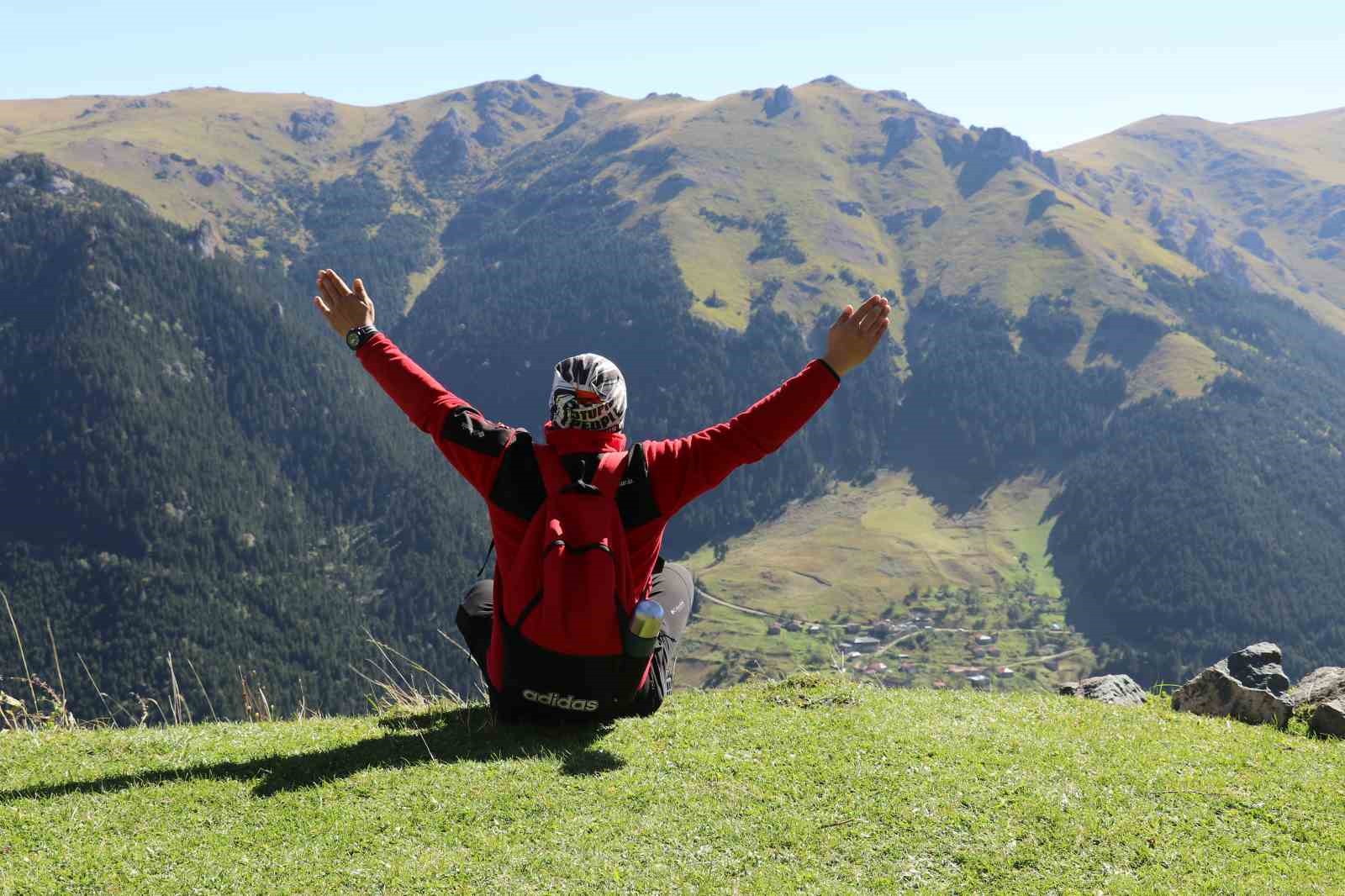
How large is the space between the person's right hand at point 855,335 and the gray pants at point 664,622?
269cm

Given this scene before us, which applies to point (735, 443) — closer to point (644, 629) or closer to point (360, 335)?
point (644, 629)

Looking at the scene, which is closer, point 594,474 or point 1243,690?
point 594,474

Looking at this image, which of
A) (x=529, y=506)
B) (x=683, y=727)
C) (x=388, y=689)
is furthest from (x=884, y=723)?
(x=388, y=689)

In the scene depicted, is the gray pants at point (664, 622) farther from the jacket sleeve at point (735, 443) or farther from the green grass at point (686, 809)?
the jacket sleeve at point (735, 443)

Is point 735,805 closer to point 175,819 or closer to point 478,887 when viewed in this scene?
point 478,887

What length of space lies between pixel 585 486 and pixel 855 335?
243 centimetres

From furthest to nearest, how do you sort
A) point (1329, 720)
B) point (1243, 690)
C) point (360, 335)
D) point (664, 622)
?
point (1243, 690) < point (1329, 720) < point (664, 622) < point (360, 335)

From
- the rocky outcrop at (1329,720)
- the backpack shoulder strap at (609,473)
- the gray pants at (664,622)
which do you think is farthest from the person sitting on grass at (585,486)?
the rocky outcrop at (1329,720)

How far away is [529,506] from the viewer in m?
7.72

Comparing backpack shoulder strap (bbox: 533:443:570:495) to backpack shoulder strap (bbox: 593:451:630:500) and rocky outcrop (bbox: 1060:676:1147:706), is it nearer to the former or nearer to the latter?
backpack shoulder strap (bbox: 593:451:630:500)

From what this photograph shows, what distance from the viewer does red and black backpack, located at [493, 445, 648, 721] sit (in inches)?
293

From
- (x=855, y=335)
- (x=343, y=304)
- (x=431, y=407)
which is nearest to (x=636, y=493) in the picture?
(x=431, y=407)

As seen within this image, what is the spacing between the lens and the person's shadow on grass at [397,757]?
325 inches

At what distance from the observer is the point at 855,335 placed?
764 cm
